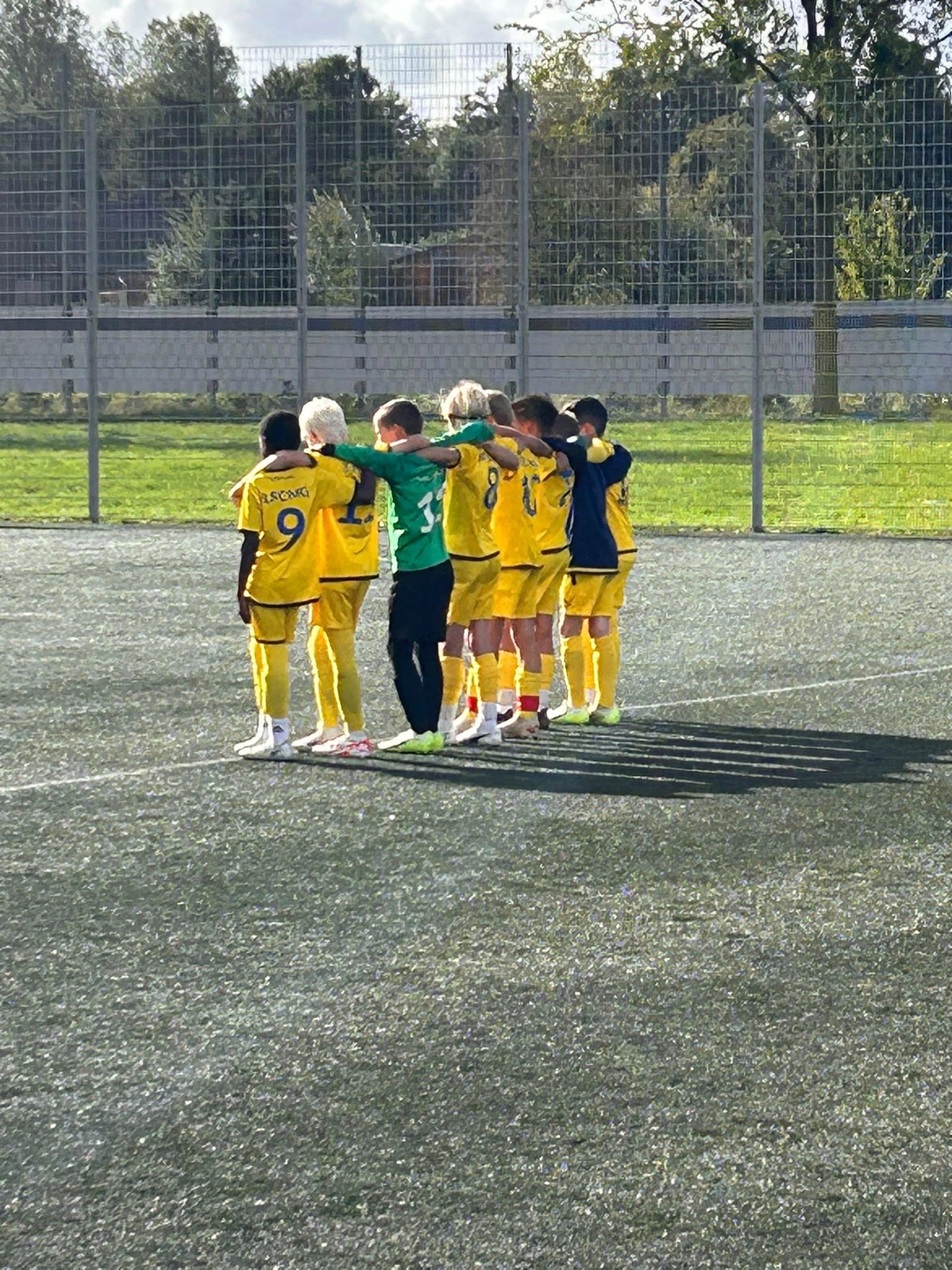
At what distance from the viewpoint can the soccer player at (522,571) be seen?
928 cm

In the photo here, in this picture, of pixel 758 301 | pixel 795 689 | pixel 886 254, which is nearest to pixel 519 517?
pixel 795 689

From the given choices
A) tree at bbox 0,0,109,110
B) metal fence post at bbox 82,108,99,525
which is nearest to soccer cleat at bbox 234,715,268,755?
metal fence post at bbox 82,108,99,525

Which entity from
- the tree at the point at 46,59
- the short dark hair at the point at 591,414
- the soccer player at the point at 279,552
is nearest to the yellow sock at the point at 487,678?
the soccer player at the point at 279,552

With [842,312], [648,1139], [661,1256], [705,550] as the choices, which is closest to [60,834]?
[648,1139]

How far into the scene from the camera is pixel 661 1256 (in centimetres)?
378

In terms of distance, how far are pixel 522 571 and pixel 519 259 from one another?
10.2m

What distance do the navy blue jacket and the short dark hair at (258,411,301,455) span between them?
4.48ft

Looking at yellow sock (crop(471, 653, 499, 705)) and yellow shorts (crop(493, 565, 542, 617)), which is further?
yellow shorts (crop(493, 565, 542, 617))

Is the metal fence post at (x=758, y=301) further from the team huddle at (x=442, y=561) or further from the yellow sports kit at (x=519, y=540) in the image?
the yellow sports kit at (x=519, y=540)

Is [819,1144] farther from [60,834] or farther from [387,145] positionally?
[387,145]

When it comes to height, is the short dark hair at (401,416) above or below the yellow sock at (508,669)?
above

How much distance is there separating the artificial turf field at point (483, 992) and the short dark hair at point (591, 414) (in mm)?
1390

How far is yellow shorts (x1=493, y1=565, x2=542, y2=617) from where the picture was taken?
9336mm

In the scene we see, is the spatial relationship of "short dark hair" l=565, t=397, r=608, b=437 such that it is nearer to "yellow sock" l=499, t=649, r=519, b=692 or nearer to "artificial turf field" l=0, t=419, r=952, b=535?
"yellow sock" l=499, t=649, r=519, b=692
